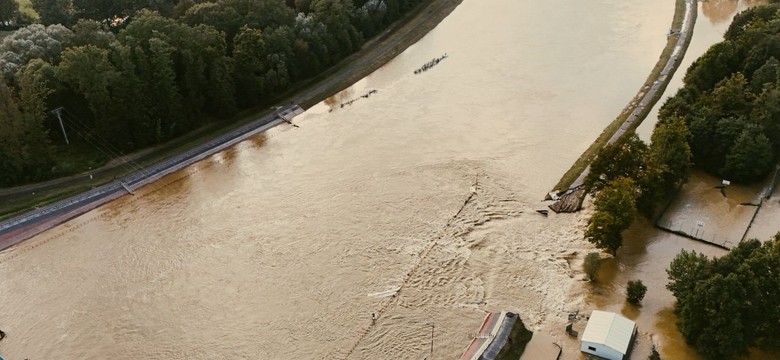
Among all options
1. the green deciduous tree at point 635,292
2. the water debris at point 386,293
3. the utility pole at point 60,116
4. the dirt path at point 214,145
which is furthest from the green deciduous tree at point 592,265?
the utility pole at point 60,116

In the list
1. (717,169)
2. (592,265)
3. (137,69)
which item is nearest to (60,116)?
(137,69)

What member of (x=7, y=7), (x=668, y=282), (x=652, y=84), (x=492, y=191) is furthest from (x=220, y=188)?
(x=652, y=84)

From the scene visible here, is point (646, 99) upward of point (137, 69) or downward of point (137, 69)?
downward

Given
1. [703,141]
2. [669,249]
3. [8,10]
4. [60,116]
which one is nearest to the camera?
[669,249]

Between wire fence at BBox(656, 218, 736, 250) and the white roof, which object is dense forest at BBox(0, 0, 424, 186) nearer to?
wire fence at BBox(656, 218, 736, 250)

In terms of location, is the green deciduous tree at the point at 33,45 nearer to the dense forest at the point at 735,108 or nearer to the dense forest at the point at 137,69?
the dense forest at the point at 137,69

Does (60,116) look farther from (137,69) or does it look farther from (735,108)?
(735,108)

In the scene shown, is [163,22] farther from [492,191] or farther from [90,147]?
[492,191]

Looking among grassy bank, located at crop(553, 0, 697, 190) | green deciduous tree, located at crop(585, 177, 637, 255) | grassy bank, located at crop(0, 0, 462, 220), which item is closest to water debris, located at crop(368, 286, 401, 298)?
green deciduous tree, located at crop(585, 177, 637, 255)
